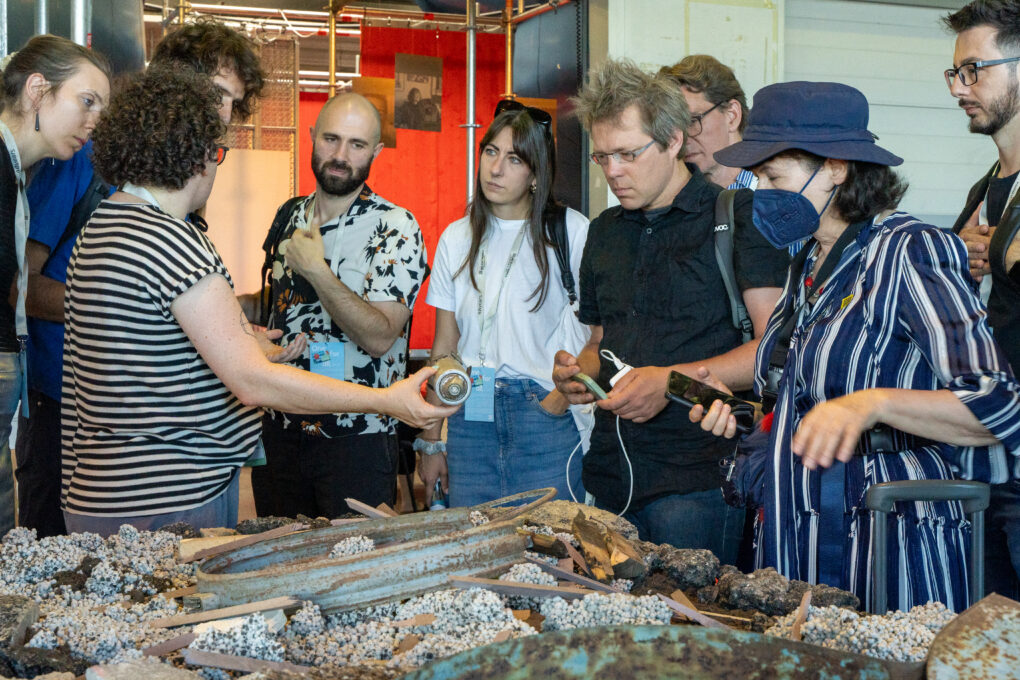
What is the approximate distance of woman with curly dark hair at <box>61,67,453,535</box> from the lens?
6.79 feet

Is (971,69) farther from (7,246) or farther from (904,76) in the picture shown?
(904,76)

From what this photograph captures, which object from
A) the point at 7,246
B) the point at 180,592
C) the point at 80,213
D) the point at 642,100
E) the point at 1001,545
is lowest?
the point at 1001,545

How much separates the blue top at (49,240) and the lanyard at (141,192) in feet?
2.72

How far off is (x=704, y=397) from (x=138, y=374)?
4.14 feet

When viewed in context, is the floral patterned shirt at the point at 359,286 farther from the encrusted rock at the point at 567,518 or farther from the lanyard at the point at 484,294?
the encrusted rock at the point at 567,518

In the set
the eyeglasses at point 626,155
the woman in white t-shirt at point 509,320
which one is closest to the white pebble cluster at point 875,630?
the eyeglasses at point 626,155

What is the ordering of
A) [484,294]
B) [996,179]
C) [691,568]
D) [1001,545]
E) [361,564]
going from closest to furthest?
[361,564] < [691,568] < [1001,545] < [996,179] < [484,294]

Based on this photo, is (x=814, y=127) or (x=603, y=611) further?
(x=814, y=127)

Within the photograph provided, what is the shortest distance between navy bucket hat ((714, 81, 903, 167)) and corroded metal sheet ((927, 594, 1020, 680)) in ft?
3.71

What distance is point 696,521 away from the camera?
2424mm

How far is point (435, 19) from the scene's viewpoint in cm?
636

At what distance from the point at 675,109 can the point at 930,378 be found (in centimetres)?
113

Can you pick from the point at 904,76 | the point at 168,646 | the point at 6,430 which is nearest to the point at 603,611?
the point at 168,646

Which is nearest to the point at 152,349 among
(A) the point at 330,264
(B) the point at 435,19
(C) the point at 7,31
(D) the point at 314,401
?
(D) the point at 314,401
